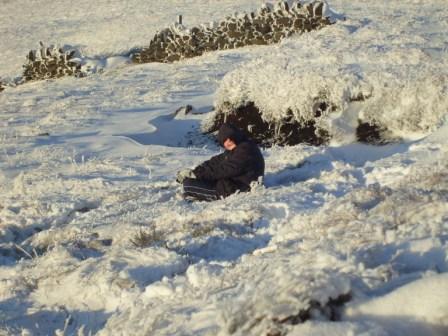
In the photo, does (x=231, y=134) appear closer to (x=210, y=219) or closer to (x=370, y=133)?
(x=210, y=219)

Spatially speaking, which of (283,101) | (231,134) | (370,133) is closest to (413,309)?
(231,134)

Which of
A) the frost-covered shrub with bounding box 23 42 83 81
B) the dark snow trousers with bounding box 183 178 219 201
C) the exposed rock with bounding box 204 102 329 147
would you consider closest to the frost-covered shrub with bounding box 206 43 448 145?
the exposed rock with bounding box 204 102 329 147

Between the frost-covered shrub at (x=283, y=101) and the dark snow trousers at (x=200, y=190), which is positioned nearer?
the dark snow trousers at (x=200, y=190)

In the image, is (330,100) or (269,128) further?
(269,128)

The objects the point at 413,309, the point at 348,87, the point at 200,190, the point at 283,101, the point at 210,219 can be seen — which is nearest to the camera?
the point at 413,309

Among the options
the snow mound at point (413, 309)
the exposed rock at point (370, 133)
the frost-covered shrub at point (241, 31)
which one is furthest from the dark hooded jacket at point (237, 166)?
the frost-covered shrub at point (241, 31)

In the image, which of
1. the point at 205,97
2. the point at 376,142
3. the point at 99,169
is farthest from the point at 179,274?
the point at 205,97

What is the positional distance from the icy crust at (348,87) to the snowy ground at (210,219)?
80 mm

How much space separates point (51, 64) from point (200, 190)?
16.2m

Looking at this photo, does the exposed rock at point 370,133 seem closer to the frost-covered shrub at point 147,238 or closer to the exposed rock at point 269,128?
the exposed rock at point 269,128

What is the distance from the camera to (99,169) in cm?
1132

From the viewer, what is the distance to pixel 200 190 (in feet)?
29.0

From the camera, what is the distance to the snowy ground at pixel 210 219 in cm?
332

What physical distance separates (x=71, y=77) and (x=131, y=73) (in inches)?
105
